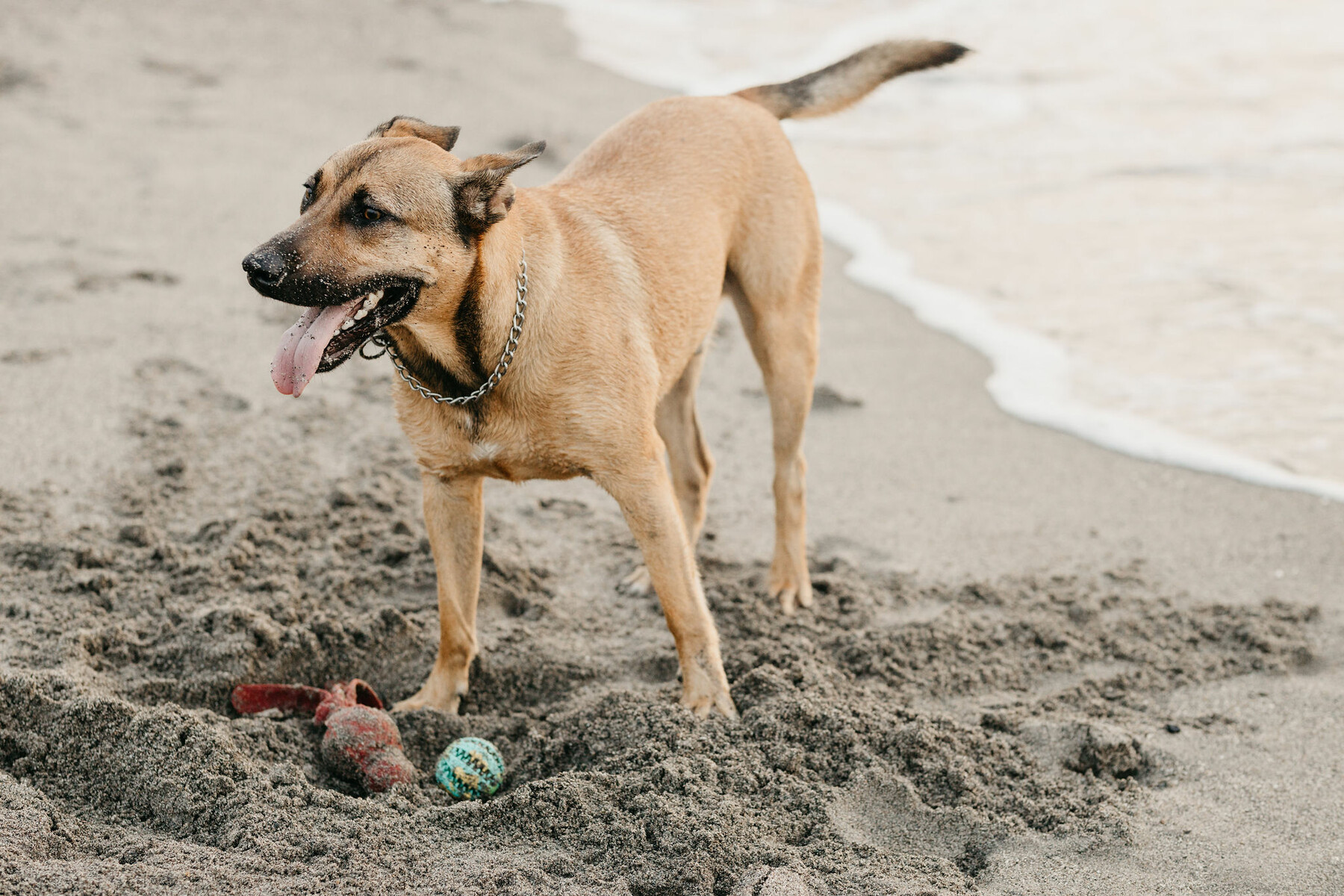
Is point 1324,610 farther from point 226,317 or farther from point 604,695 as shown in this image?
point 226,317

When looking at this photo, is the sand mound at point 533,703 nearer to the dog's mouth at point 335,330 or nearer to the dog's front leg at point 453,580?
the dog's front leg at point 453,580

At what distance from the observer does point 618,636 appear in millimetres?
4316

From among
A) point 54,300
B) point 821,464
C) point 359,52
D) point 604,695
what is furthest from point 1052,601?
point 359,52

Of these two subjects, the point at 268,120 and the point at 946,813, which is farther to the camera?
the point at 268,120

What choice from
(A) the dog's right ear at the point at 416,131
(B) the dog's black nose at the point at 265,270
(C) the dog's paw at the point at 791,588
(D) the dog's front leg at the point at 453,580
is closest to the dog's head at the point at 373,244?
(B) the dog's black nose at the point at 265,270

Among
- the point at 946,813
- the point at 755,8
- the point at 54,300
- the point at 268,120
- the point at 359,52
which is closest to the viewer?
the point at 946,813

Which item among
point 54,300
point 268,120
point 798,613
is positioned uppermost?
point 268,120

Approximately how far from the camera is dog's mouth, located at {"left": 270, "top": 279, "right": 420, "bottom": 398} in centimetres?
296

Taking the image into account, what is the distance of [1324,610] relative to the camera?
442cm

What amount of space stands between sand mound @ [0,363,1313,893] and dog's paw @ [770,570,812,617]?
74 millimetres

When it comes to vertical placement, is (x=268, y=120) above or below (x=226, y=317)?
above

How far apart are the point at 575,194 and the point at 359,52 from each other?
23.8 feet

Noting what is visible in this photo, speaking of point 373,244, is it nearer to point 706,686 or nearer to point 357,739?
point 357,739

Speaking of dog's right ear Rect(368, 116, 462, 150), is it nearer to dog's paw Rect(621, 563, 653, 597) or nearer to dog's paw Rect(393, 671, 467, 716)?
dog's paw Rect(393, 671, 467, 716)
